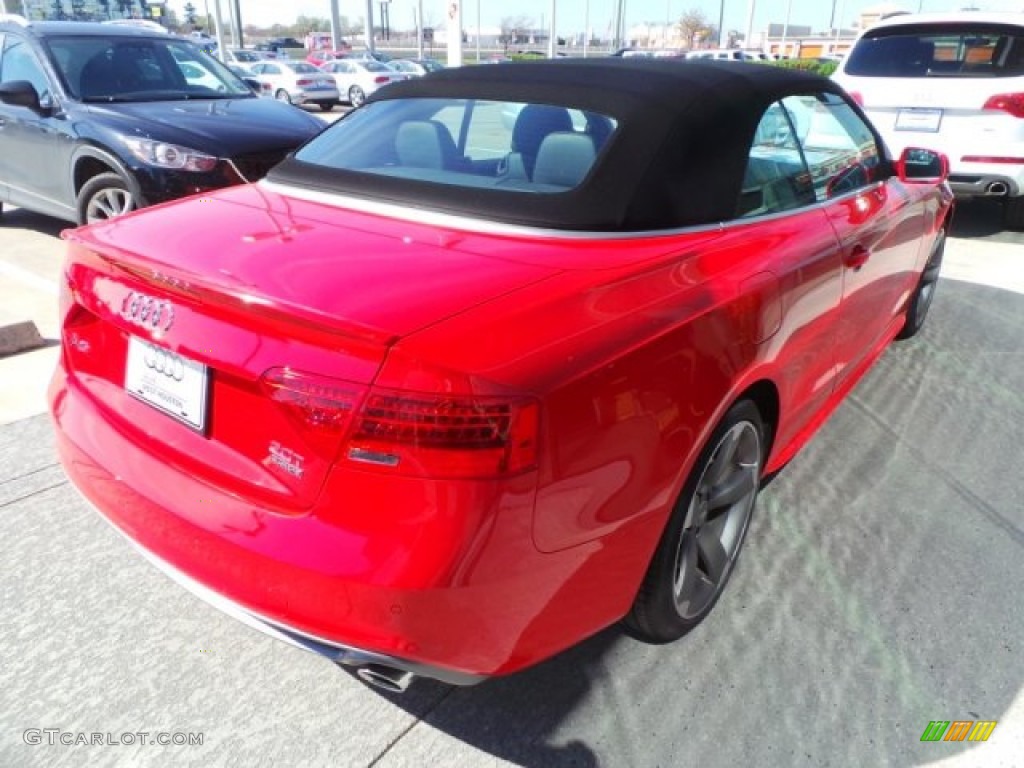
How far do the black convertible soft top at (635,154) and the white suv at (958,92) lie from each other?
525 centimetres

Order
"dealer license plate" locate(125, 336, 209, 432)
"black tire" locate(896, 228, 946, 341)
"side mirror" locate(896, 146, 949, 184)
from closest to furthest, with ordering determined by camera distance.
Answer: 1. "dealer license plate" locate(125, 336, 209, 432)
2. "side mirror" locate(896, 146, 949, 184)
3. "black tire" locate(896, 228, 946, 341)

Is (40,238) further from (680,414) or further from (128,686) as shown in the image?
(680,414)

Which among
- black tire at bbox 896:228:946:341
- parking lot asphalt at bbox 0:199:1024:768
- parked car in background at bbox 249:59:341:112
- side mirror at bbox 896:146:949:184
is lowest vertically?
parked car in background at bbox 249:59:341:112

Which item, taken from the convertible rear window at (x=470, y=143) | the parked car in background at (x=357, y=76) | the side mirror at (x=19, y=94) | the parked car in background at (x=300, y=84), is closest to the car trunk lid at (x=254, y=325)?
the convertible rear window at (x=470, y=143)

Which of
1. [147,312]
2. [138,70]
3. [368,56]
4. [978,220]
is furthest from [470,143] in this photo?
[368,56]

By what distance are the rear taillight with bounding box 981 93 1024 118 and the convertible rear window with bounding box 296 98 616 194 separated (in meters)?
5.99

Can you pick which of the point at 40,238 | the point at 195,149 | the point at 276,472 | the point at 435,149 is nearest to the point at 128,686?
the point at 276,472

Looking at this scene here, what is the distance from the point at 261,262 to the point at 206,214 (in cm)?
57

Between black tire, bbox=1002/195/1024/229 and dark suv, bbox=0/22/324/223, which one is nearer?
dark suv, bbox=0/22/324/223

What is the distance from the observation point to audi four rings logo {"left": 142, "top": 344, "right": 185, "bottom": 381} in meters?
1.82

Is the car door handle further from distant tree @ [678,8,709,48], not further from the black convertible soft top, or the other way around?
distant tree @ [678,8,709,48]

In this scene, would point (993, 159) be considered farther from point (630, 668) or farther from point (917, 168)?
point (630, 668)

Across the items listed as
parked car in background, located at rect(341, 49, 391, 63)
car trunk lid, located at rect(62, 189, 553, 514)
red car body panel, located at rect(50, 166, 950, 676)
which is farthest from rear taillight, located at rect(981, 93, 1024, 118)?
parked car in background, located at rect(341, 49, 391, 63)

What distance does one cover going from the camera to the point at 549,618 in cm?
171
